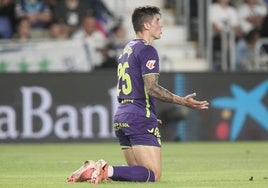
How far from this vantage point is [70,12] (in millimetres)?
24438

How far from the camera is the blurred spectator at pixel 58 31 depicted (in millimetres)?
23625

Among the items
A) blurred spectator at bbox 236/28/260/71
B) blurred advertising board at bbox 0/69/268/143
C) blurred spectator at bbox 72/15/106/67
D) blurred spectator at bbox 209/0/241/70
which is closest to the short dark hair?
blurred advertising board at bbox 0/69/268/143

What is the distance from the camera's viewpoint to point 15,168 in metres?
14.1

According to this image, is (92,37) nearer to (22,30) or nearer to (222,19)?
(22,30)

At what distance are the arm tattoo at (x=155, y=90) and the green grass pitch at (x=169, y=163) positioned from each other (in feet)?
3.16

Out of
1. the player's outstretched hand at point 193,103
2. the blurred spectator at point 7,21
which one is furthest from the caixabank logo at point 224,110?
the player's outstretched hand at point 193,103

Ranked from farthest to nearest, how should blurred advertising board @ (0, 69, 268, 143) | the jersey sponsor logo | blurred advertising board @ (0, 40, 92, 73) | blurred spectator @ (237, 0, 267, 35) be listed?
blurred spectator @ (237, 0, 267, 35) < blurred advertising board @ (0, 40, 92, 73) < blurred advertising board @ (0, 69, 268, 143) < the jersey sponsor logo

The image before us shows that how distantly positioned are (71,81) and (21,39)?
2.08 m

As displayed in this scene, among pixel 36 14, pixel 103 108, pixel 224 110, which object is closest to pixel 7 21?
pixel 36 14

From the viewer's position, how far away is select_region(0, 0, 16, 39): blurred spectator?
77.7 ft

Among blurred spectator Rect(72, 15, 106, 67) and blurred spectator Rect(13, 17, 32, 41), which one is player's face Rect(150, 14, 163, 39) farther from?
blurred spectator Rect(13, 17, 32, 41)

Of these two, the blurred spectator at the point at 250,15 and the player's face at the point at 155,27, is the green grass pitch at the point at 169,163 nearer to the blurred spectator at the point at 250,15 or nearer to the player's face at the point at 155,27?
the player's face at the point at 155,27

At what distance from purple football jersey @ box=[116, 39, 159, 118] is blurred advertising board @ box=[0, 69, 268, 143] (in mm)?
10167

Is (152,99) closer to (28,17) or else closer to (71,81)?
(71,81)
